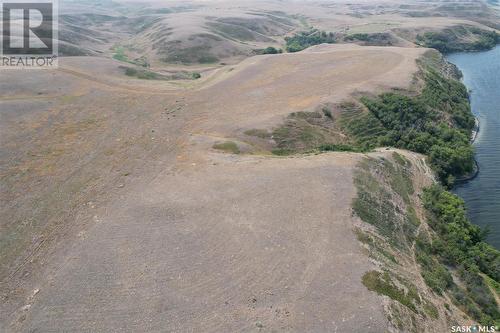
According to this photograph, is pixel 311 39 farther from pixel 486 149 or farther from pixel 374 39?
pixel 486 149

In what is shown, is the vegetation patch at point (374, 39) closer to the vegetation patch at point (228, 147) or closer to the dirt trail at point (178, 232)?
the dirt trail at point (178, 232)

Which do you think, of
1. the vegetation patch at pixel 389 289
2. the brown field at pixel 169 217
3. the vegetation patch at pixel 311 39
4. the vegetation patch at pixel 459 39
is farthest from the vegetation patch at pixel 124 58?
the vegetation patch at pixel 459 39

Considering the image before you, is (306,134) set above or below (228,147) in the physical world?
above

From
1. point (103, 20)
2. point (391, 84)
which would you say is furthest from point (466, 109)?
point (103, 20)

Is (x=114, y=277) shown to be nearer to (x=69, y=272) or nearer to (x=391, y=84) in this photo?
(x=69, y=272)

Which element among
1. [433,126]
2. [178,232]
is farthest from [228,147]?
[433,126]

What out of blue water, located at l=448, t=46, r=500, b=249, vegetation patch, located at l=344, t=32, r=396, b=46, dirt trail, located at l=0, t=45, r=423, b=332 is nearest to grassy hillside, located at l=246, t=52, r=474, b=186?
blue water, located at l=448, t=46, r=500, b=249
